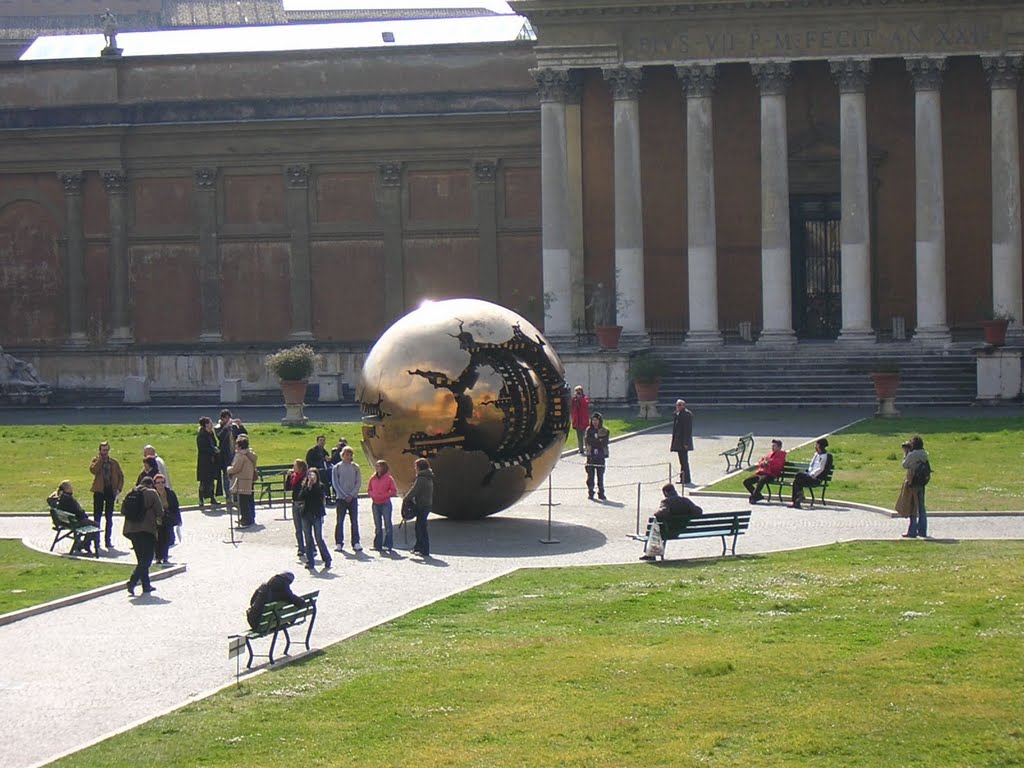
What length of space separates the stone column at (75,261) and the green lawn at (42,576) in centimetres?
3653

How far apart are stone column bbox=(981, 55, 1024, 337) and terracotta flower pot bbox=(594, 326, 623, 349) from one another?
1066 centimetres

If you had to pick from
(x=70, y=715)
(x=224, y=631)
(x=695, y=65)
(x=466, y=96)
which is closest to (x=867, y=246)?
(x=695, y=65)

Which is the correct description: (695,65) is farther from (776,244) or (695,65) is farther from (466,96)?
(466,96)

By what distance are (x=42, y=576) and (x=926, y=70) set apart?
1388 inches

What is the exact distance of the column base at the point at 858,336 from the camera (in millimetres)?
55562

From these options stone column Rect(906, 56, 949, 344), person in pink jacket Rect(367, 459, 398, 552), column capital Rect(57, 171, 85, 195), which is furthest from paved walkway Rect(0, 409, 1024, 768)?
column capital Rect(57, 171, 85, 195)

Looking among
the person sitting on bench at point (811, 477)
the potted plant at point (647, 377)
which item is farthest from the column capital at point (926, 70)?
the person sitting on bench at point (811, 477)

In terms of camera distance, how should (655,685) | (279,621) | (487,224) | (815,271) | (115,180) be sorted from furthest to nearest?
(115,180) → (487,224) → (815,271) → (279,621) → (655,685)

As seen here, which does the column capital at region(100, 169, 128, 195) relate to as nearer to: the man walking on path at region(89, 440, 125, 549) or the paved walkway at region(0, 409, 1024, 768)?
the paved walkway at region(0, 409, 1024, 768)

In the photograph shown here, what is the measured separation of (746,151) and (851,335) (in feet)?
23.2

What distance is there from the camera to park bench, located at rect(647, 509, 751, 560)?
26891 mm

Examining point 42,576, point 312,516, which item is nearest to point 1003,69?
point 312,516

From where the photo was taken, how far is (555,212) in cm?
5697

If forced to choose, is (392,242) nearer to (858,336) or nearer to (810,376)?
(858,336)
